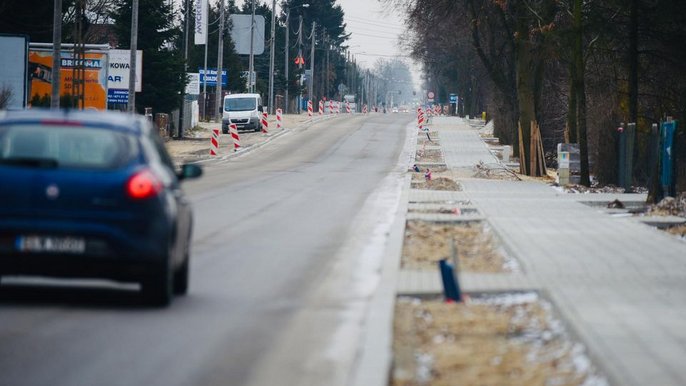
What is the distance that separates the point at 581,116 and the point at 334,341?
28134 mm

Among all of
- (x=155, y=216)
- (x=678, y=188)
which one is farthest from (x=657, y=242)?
(x=678, y=188)

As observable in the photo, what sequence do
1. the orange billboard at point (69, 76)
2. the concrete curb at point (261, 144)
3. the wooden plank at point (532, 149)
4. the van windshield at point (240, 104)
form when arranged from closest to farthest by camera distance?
1. the wooden plank at point (532, 149)
2. the concrete curb at point (261, 144)
3. the orange billboard at point (69, 76)
4. the van windshield at point (240, 104)

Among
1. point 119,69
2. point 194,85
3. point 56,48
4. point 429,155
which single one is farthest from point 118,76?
point 194,85

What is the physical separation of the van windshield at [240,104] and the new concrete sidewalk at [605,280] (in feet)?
149

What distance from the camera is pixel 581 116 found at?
3719 centimetres

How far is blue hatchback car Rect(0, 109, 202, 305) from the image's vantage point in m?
10.9

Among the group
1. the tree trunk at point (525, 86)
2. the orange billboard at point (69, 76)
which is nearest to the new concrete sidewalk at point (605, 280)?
the tree trunk at point (525, 86)

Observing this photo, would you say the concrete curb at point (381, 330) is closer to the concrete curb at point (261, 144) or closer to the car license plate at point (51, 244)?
the car license plate at point (51, 244)

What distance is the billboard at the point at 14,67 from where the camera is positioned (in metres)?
48.8

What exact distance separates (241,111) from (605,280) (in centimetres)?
5976

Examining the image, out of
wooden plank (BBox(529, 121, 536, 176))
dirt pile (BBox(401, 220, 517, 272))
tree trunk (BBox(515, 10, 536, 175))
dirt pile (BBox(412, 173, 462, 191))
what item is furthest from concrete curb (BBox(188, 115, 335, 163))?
dirt pile (BBox(401, 220, 517, 272))

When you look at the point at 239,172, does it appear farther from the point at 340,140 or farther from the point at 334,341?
the point at 334,341

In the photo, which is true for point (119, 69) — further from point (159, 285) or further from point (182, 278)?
point (159, 285)

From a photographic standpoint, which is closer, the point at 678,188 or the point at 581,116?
the point at 678,188
